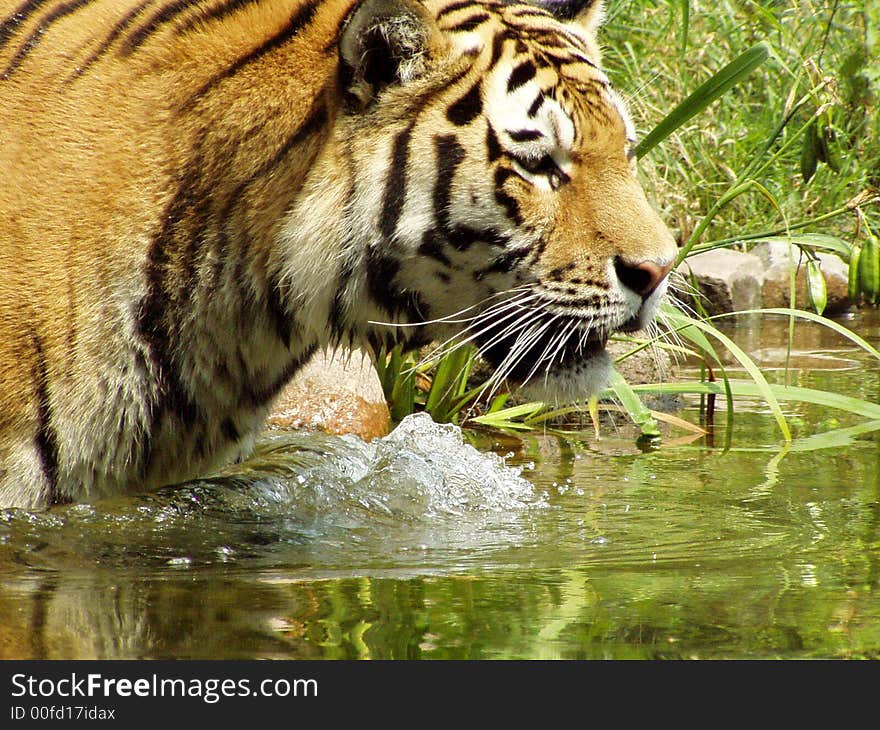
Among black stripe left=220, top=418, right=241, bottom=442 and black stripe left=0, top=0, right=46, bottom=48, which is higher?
black stripe left=0, top=0, right=46, bottom=48

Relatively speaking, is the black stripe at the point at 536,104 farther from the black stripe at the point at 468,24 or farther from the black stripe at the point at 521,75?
the black stripe at the point at 468,24

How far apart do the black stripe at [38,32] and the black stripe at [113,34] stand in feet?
0.45

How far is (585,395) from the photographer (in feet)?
10.7

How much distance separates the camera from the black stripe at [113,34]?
3.11 metres

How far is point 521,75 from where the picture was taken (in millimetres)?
3062

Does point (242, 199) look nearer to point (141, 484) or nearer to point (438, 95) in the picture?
point (438, 95)

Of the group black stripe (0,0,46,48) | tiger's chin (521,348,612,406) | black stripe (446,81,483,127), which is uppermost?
black stripe (0,0,46,48)

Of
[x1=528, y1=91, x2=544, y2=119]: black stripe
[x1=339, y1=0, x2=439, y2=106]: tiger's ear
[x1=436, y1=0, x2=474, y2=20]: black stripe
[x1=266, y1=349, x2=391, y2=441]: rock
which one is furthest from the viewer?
[x1=266, y1=349, x2=391, y2=441]: rock

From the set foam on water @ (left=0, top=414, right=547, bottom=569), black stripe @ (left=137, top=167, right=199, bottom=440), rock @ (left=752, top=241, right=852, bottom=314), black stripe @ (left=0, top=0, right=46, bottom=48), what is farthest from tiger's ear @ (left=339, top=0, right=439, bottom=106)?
rock @ (left=752, top=241, right=852, bottom=314)

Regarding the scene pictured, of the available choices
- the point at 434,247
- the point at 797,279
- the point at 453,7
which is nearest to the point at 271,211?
the point at 434,247

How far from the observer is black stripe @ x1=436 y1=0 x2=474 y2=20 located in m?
3.22

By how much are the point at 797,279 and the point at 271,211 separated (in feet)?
16.4

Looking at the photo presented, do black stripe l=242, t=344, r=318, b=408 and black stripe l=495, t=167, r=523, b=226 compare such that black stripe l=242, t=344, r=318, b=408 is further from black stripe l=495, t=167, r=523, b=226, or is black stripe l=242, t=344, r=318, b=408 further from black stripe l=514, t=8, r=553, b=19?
black stripe l=514, t=8, r=553, b=19
